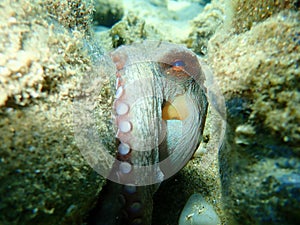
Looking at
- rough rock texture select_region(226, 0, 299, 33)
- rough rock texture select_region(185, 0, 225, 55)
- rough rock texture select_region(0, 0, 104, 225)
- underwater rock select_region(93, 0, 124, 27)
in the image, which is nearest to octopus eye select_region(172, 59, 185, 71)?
rough rock texture select_region(226, 0, 299, 33)

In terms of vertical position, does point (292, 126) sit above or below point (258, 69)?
below

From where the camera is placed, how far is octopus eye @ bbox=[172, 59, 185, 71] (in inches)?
77.9

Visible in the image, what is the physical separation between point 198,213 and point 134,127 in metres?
0.73

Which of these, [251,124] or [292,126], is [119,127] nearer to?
[251,124]

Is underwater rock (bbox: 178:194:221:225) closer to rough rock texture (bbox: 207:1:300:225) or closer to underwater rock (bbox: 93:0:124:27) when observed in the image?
rough rock texture (bbox: 207:1:300:225)

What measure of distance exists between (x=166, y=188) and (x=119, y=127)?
2.26ft

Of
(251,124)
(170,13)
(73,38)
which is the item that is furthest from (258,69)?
(170,13)

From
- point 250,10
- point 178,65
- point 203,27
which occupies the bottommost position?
point 178,65

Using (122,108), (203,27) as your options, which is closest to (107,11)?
(203,27)

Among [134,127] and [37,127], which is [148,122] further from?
[37,127]

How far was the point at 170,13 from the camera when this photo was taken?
463 centimetres

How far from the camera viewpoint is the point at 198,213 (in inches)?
68.7

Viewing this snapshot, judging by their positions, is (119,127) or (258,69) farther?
(119,127)

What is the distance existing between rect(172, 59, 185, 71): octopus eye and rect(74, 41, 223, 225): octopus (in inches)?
3.5
